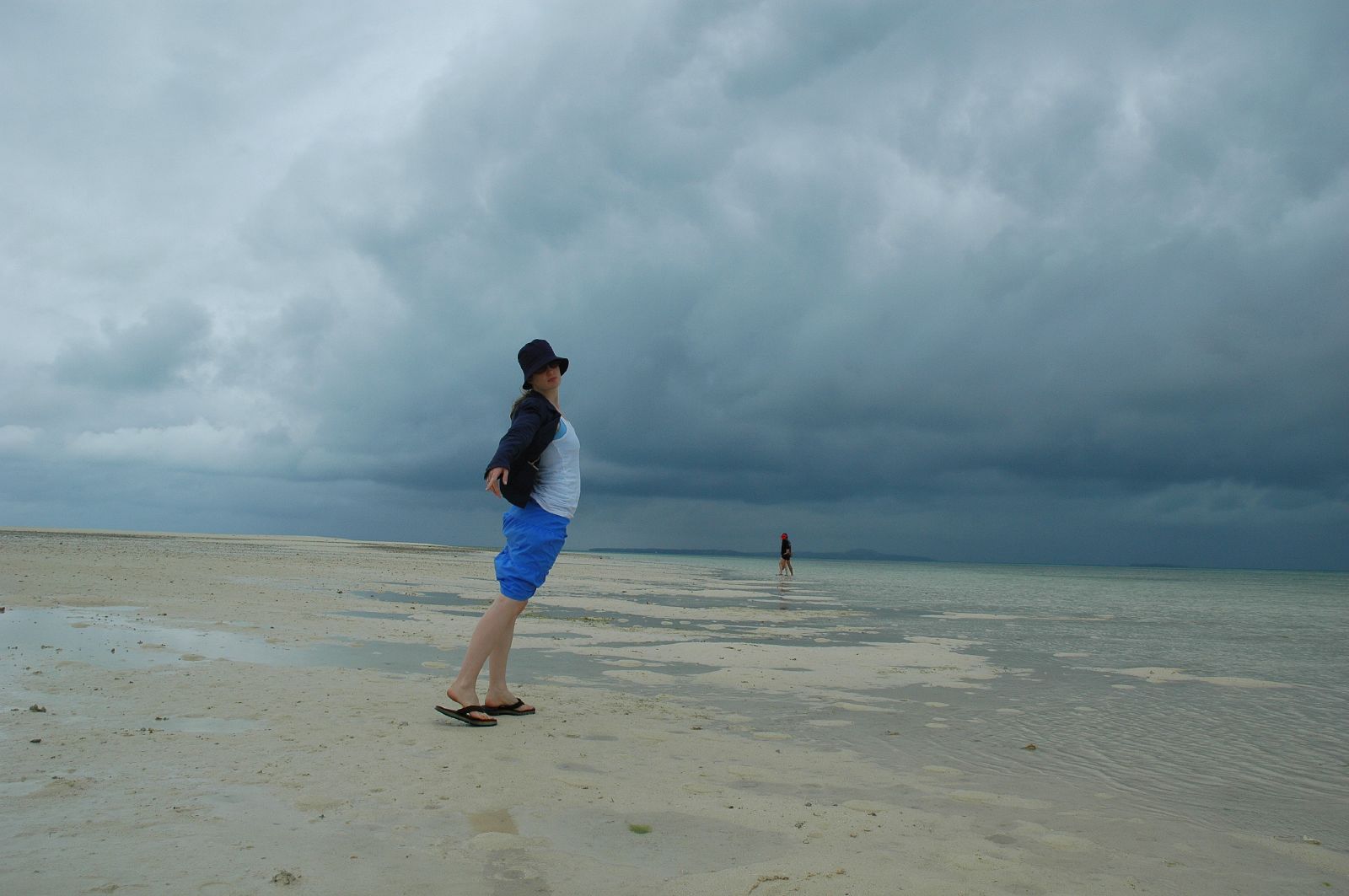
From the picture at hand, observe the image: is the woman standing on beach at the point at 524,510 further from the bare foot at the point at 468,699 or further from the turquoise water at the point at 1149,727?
the turquoise water at the point at 1149,727

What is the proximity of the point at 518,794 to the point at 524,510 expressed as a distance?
2.14m

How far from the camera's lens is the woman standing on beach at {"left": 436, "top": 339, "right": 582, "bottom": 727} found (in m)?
5.18

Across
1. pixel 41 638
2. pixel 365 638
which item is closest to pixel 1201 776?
pixel 365 638

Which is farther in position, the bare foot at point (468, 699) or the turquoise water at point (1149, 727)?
the bare foot at point (468, 699)

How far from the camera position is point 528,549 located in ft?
17.6

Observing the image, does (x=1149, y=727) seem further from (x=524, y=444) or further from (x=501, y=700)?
(x=524, y=444)

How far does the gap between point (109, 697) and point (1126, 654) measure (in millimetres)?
10883

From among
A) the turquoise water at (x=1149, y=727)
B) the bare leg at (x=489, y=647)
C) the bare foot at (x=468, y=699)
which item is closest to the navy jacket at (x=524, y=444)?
the bare leg at (x=489, y=647)

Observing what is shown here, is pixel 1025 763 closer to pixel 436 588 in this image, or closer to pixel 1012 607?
pixel 436 588

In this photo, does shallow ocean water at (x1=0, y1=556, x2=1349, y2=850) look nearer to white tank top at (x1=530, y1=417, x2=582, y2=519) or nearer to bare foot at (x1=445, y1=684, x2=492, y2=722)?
bare foot at (x1=445, y1=684, x2=492, y2=722)

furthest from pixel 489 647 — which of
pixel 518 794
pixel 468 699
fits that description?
pixel 518 794

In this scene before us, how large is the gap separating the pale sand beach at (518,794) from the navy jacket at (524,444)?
1.49 meters

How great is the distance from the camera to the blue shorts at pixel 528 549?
534 cm

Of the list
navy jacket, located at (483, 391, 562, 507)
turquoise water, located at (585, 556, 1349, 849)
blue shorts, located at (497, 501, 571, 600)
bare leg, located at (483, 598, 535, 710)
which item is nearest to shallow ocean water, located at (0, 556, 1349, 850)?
turquoise water, located at (585, 556, 1349, 849)
